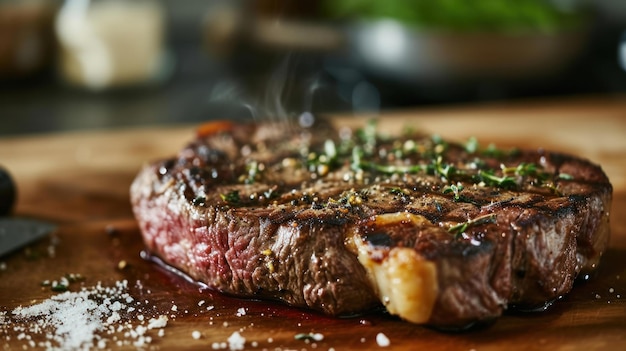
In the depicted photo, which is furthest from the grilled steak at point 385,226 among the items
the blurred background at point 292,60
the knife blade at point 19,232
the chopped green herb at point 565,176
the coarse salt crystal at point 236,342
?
the blurred background at point 292,60

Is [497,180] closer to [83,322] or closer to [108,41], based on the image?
[83,322]

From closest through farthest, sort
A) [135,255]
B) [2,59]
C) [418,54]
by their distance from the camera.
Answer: [135,255], [418,54], [2,59]

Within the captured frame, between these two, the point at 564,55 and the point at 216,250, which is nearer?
the point at 216,250

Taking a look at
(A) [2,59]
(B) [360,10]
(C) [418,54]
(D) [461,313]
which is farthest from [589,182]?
(A) [2,59]

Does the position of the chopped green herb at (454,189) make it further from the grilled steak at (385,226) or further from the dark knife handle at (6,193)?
the dark knife handle at (6,193)

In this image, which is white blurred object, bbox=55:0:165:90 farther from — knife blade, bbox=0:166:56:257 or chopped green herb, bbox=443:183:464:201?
chopped green herb, bbox=443:183:464:201

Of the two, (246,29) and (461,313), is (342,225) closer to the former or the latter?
(461,313)

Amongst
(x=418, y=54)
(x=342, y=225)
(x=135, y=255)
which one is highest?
(x=418, y=54)
